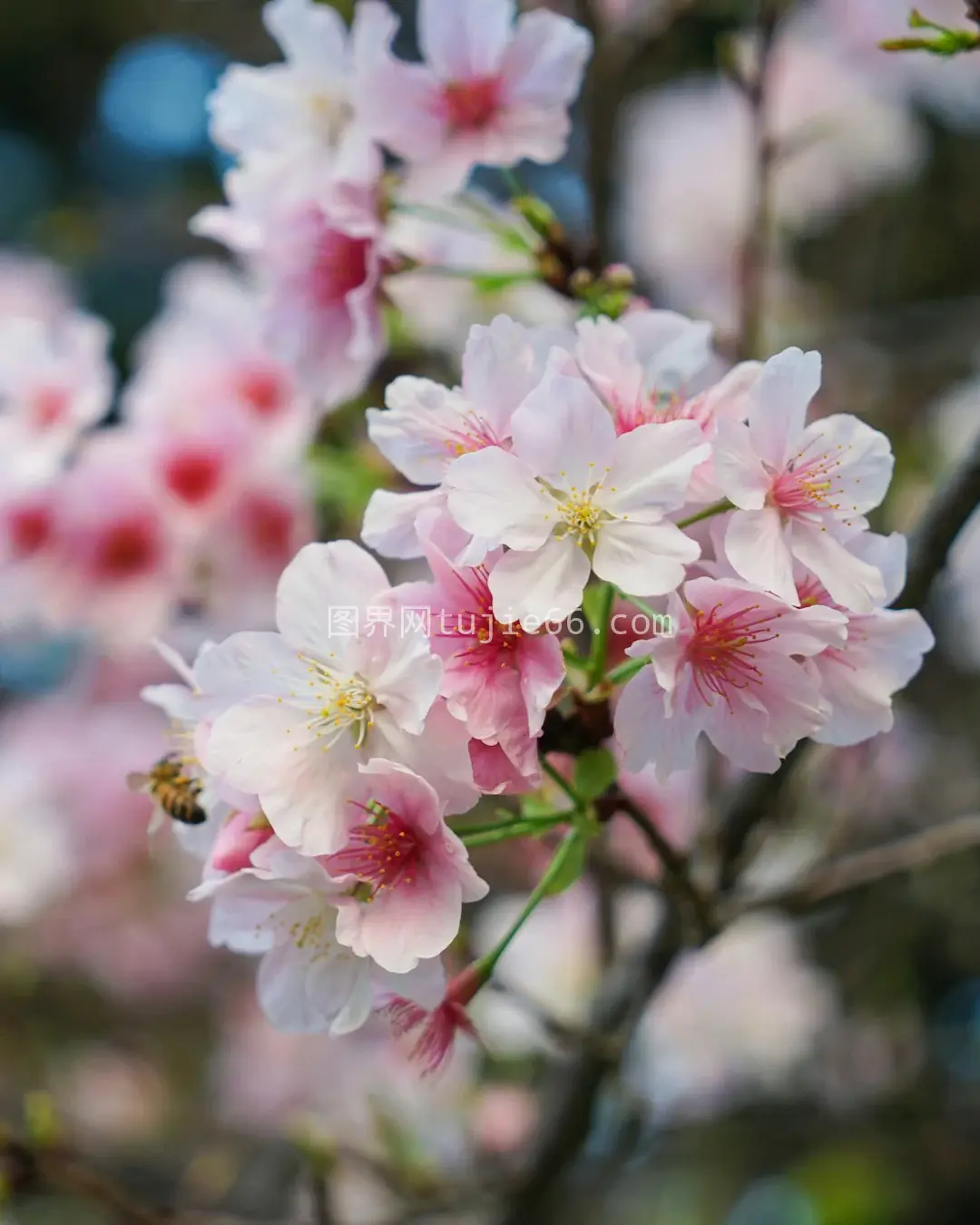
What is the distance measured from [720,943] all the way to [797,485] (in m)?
1.05

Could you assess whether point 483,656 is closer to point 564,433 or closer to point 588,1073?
point 564,433

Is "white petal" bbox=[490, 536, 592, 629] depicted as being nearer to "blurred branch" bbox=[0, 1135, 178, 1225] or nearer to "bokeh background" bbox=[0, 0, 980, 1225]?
"blurred branch" bbox=[0, 1135, 178, 1225]

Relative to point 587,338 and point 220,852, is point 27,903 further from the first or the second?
point 587,338

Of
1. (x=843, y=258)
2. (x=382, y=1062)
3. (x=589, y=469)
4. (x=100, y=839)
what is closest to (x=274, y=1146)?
(x=382, y=1062)

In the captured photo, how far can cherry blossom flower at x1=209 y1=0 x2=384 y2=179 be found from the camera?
2.11ft

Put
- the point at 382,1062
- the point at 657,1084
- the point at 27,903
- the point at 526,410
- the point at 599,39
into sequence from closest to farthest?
1. the point at 526,410
2. the point at 599,39
3. the point at 27,903
4. the point at 657,1084
5. the point at 382,1062

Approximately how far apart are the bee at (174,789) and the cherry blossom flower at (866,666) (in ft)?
0.82

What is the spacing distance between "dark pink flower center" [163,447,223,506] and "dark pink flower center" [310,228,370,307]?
28 centimetres

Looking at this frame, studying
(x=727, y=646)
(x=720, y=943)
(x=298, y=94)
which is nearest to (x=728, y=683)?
(x=727, y=646)

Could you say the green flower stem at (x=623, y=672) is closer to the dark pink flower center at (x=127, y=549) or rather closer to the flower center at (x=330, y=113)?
the flower center at (x=330, y=113)

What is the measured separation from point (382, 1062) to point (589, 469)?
125 centimetres

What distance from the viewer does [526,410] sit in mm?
418

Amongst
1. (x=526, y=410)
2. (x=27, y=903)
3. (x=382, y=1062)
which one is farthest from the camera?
(x=382, y=1062)

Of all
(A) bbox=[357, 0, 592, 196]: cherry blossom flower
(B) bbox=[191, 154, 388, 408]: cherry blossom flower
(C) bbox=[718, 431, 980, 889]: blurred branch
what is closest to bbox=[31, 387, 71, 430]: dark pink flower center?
(B) bbox=[191, 154, 388, 408]: cherry blossom flower
